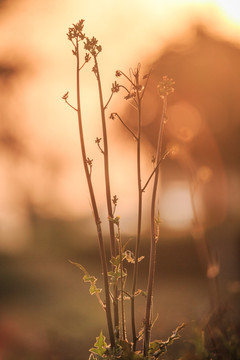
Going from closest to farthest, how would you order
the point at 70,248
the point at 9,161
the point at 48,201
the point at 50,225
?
the point at 70,248 < the point at 9,161 < the point at 50,225 < the point at 48,201

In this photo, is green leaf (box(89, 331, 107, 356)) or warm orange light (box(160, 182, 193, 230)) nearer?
green leaf (box(89, 331, 107, 356))

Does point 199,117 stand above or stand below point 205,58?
below

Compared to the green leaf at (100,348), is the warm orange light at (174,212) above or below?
above

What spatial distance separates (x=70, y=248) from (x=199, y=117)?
23.6 feet

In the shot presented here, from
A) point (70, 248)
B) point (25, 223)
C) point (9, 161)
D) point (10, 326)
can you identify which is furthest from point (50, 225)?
point (10, 326)

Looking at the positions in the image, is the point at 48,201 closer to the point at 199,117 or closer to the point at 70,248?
the point at 70,248

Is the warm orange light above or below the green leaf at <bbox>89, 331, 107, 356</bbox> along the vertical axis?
above

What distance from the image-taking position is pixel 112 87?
264 centimetres

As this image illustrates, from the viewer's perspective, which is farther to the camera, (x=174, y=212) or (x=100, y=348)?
(x=174, y=212)

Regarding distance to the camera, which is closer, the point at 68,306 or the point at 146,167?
the point at 146,167

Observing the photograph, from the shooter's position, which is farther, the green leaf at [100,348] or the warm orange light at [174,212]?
the warm orange light at [174,212]

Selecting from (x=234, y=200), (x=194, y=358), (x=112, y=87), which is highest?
(x=234, y=200)

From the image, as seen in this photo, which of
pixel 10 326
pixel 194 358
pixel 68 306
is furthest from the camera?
pixel 68 306

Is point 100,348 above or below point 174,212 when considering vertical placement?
below
